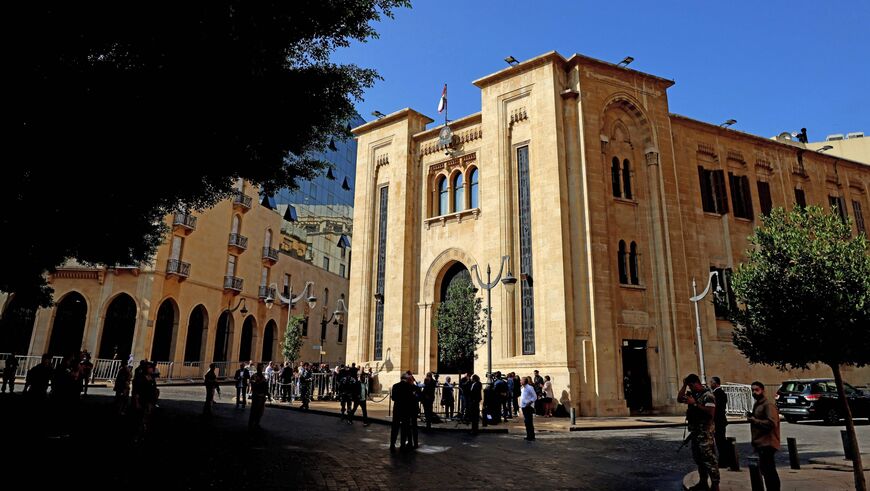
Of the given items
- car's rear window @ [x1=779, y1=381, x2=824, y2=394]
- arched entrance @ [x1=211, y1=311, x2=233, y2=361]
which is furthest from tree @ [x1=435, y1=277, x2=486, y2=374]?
arched entrance @ [x1=211, y1=311, x2=233, y2=361]

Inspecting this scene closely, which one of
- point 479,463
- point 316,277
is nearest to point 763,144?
point 479,463

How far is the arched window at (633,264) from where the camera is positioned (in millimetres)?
22188

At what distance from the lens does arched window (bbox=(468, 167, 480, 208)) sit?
82.5 ft

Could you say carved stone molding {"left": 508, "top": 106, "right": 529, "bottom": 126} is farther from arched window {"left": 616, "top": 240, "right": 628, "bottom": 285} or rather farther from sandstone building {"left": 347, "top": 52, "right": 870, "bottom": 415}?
arched window {"left": 616, "top": 240, "right": 628, "bottom": 285}

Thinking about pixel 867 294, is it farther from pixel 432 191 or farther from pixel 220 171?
pixel 432 191

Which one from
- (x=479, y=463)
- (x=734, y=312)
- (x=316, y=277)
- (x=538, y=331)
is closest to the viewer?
(x=479, y=463)

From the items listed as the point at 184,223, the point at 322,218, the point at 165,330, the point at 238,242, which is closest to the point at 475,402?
the point at 184,223

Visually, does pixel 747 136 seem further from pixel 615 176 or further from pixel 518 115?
pixel 518 115

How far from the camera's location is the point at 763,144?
27.4m

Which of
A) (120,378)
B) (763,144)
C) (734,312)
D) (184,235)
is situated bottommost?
(120,378)

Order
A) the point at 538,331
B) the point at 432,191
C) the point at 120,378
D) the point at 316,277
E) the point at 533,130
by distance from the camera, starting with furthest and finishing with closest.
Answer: the point at 316,277, the point at 432,191, the point at 533,130, the point at 538,331, the point at 120,378

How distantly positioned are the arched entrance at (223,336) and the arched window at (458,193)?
2061 cm

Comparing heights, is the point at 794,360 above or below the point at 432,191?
below

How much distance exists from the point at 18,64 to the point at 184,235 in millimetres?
29518
